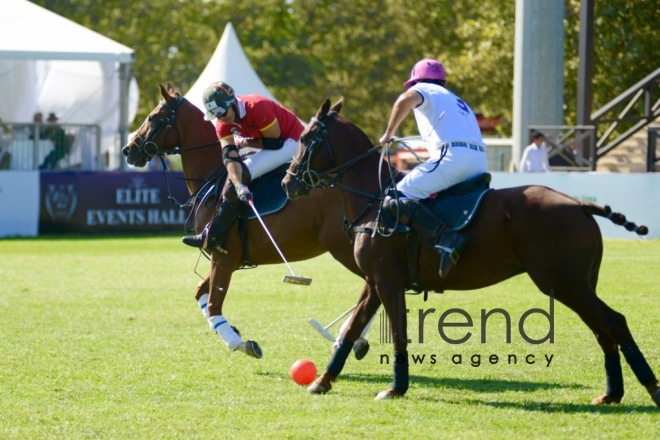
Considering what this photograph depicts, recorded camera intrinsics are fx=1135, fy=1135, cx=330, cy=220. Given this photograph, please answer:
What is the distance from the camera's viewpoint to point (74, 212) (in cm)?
2634

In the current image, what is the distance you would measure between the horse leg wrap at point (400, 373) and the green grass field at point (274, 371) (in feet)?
0.49

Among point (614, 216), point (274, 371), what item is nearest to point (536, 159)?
point (274, 371)

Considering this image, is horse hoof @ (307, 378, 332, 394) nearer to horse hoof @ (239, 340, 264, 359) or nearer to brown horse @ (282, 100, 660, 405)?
brown horse @ (282, 100, 660, 405)

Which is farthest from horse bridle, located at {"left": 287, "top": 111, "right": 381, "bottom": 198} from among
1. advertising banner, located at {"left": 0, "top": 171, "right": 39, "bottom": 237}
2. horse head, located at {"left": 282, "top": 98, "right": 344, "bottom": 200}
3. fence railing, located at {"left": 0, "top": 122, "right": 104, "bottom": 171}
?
fence railing, located at {"left": 0, "top": 122, "right": 104, "bottom": 171}

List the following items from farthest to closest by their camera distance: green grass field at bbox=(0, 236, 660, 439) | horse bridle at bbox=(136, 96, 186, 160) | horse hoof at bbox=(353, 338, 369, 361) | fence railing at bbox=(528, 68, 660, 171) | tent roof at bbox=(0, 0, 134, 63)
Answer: tent roof at bbox=(0, 0, 134, 63) → fence railing at bbox=(528, 68, 660, 171) → horse bridle at bbox=(136, 96, 186, 160) → horse hoof at bbox=(353, 338, 369, 361) → green grass field at bbox=(0, 236, 660, 439)

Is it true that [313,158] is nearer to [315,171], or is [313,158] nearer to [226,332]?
[315,171]

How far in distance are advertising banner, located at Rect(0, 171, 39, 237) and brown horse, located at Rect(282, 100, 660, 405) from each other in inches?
722

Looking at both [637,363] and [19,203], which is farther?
[19,203]

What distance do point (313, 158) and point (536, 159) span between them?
1680 centimetres

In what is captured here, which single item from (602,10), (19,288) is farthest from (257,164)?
(602,10)

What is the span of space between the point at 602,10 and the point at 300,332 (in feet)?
74.4

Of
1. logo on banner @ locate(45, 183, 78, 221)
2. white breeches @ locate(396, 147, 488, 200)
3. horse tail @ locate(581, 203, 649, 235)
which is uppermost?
white breeches @ locate(396, 147, 488, 200)

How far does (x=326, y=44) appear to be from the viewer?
58.4 metres

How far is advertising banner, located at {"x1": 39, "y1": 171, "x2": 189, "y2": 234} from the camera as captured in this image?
85.8 ft
